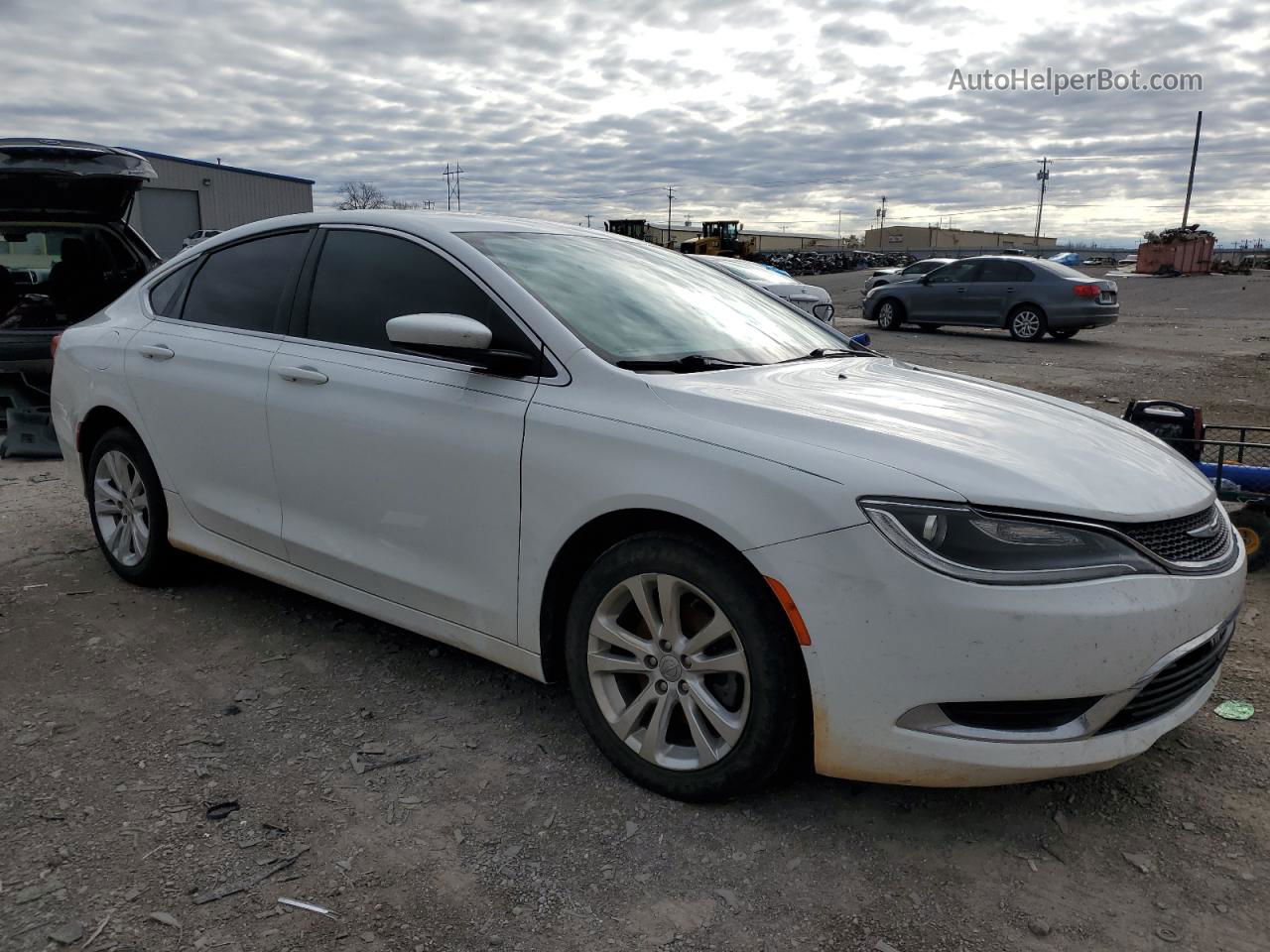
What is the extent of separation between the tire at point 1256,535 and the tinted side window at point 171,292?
4825 mm

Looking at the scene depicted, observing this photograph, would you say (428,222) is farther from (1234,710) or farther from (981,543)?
(1234,710)

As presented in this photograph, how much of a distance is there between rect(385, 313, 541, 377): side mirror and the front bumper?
997 mm

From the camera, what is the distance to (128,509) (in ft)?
14.6

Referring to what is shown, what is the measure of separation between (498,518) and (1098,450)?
1734mm

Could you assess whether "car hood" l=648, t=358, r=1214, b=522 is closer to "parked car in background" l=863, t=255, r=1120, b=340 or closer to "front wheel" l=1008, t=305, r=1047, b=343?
"parked car in background" l=863, t=255, r=1120, b=340

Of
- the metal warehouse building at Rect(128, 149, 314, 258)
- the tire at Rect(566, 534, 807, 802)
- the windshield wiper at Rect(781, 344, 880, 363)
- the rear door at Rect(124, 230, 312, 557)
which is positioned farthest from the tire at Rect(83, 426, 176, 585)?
the metal warehouse building at Rect(128, 149, 314, 258)

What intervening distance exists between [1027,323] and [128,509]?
52.9 feet

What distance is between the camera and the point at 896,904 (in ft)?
7.78

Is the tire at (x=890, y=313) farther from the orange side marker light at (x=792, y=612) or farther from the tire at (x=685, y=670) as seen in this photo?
the orange side marker light at (x=792, y=612)

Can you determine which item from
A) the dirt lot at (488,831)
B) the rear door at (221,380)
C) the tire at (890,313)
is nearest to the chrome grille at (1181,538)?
the dirt lot at (488,831)

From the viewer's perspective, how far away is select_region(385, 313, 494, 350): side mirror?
9.56ft

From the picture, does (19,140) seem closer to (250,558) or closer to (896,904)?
(250,558)

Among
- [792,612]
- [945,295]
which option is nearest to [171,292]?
[792,612]

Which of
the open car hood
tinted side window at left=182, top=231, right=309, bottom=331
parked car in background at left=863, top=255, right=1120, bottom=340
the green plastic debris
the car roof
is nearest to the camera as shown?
the green plastic debris
